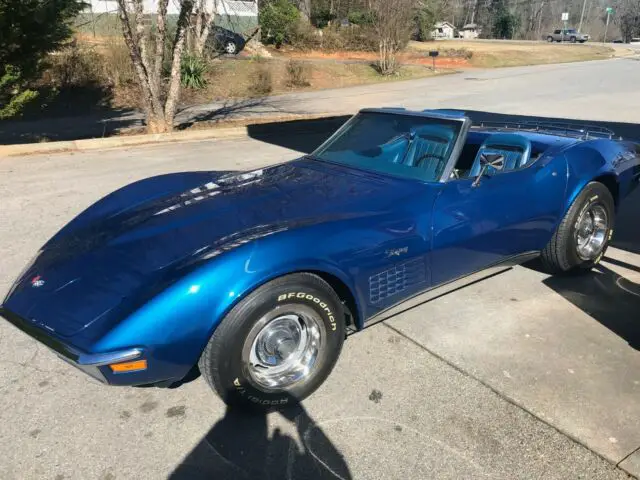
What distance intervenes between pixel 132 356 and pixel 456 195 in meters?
2.05

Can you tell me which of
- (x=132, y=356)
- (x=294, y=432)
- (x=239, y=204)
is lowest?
(x=294, y=432)

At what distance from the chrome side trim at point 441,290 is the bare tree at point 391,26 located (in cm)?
2245

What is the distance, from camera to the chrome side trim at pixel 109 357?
6.87ft

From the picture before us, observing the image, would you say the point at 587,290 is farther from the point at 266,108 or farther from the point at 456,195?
the point at 266,108

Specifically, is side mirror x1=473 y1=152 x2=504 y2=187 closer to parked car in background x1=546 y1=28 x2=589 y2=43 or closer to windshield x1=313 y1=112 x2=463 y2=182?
windshield x1=313 y1=112 x2=463 y2=182

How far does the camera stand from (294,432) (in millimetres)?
2508

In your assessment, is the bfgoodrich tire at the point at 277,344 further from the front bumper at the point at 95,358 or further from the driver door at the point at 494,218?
the driver door at the point at 494,218

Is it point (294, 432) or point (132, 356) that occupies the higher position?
point (132, 356)

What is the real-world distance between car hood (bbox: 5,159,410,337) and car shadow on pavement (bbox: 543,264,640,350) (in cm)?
176

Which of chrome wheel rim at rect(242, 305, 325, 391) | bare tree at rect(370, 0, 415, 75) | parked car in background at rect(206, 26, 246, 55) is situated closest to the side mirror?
chrome wheel rim at rect(242, 305, 325, 391)

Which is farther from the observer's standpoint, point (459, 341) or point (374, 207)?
point (459, 341)

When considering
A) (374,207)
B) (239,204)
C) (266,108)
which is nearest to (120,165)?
(239,204)

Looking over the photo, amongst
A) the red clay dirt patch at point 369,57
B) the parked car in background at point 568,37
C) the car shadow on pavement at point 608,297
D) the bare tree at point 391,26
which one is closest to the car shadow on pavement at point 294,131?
the car shadow on pavement at point 608,297

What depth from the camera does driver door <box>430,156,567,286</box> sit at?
3.07 metres
